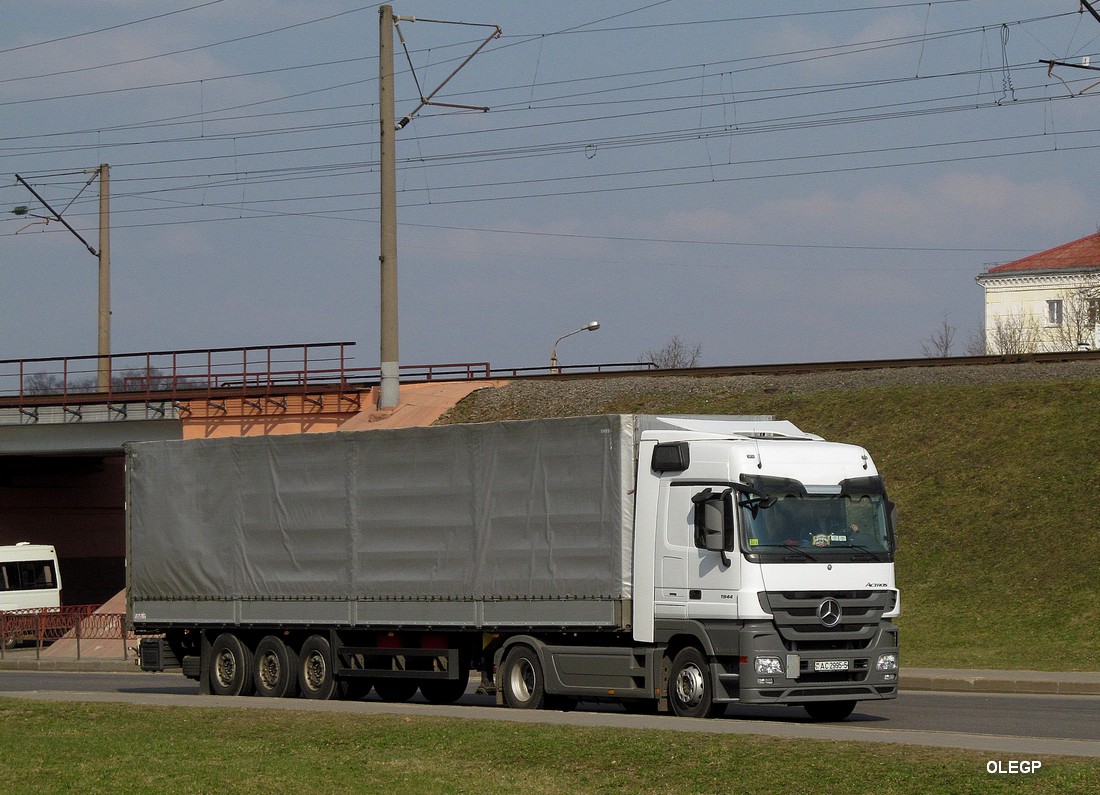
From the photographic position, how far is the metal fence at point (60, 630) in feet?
116

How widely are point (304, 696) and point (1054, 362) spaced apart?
75.3ft

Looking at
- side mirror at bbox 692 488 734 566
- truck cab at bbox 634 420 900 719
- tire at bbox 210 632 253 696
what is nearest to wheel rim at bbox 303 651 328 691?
tire at bbox 210 632 253 696

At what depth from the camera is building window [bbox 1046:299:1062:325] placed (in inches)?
3819

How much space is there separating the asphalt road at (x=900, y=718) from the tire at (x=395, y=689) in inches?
19.7

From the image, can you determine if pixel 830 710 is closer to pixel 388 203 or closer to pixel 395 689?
pixel 395 689

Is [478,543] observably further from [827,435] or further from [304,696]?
[827,435]

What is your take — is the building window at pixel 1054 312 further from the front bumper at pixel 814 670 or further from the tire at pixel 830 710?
the front bumper at pixel 814 670

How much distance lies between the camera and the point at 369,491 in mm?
19203

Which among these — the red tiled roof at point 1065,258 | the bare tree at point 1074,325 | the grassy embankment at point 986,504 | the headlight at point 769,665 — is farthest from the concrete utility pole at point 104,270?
the red tiled roof at point 1065,258

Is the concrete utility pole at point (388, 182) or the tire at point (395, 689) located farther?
the concrete utility pole at point (388, 182)

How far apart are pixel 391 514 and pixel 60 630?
74.5 ft

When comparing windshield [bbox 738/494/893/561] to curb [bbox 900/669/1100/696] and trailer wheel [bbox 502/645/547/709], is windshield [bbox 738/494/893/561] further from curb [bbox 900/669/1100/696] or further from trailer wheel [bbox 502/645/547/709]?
curb [bbox 900/669/1100/696]

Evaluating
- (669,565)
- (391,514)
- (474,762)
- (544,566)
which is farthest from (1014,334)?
(474,762)

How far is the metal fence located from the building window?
71.7m
